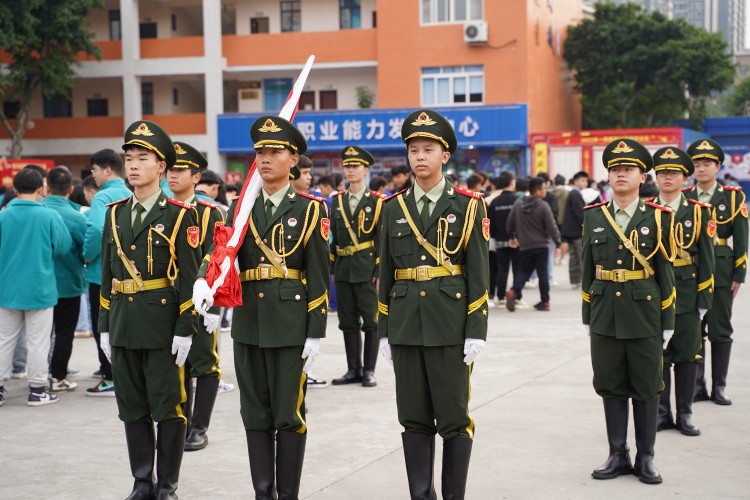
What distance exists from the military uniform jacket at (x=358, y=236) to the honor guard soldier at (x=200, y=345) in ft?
7.04

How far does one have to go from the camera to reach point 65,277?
363 inches

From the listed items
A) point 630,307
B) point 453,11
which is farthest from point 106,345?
point 453,11

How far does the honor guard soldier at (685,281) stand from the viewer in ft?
24.0

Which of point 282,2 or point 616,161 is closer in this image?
point 616,161

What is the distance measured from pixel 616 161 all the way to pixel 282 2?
33451 millimetres

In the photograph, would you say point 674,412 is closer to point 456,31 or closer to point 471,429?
point 471,429

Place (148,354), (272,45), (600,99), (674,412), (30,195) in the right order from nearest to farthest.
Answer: (148,354), (674,412), (30,195), (272,45), (600,99)

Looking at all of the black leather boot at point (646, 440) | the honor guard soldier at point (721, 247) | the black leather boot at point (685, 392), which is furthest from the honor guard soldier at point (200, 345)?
the honor guard soldier at point (721, 247)

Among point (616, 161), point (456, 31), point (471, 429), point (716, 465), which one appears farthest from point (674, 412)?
point (456, 31)

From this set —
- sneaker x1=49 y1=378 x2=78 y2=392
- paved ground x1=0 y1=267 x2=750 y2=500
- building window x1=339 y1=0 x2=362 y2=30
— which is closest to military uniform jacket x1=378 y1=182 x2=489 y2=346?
paved ground x1=0 y1=267 x2=750 y2=500

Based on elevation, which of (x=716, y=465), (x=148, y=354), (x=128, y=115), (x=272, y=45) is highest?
(x=272, y=45)

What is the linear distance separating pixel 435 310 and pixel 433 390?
0.43 meters

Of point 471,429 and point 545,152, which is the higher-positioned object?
point 545,152

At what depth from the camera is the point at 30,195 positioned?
8781 mm
